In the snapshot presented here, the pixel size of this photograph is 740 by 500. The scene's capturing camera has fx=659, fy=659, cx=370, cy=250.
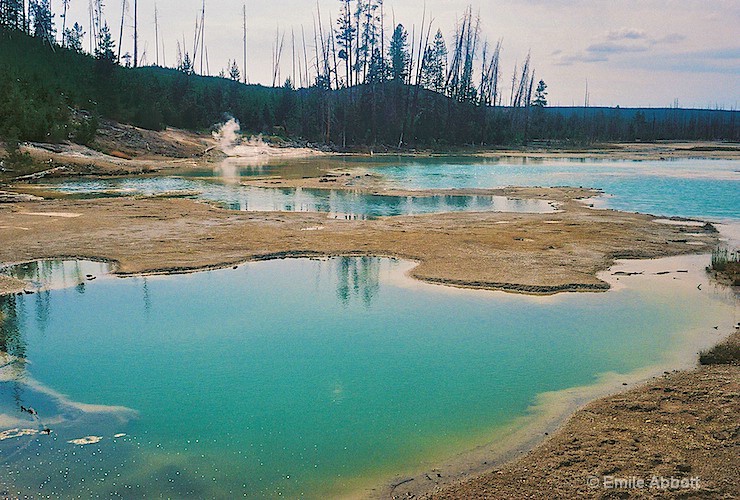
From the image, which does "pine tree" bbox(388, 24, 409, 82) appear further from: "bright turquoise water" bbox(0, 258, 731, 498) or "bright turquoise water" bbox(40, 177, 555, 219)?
"bright turquoise water" bbox(0, 258, 731, 498)

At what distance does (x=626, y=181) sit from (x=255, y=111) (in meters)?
36.2

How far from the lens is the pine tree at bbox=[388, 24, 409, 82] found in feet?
222

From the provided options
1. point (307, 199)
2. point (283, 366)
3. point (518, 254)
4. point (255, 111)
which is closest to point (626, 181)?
point (307, 199)

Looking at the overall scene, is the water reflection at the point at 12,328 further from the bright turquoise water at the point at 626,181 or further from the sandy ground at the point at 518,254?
the bright turquoise water at the point at 626,181

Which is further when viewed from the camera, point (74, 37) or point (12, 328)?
point (74, 37)

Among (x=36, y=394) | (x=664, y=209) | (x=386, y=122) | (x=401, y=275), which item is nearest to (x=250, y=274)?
(x=401, y=275)

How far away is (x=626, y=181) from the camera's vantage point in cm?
2811

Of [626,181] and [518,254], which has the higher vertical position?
[626,181]

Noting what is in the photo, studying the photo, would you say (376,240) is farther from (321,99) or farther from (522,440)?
(321,99)

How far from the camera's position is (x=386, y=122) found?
5947 centimetres

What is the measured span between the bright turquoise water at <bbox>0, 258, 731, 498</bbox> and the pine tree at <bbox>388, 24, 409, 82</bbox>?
59575mm

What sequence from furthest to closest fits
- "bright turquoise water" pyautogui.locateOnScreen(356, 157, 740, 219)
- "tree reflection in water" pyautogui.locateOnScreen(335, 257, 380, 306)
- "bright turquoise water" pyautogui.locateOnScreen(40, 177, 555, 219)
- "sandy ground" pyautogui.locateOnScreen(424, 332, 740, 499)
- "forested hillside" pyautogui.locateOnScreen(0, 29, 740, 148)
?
"forested hillside" pyautogui.locateOnScreen(0, 29, 740, 148)
"bright turquoise water" pyautogui.locateOnScreen(356, 157, 740, 219)
"bright turquoise water" pyautogui.locateOnScreen(40, 177, 555, 219)
"tree reflection in water" pyautogui.locateOnScreen(335, 257, 380, 306)
"sandy ground" pyautogui.locateOnScreen(424, 332, 740, 499)

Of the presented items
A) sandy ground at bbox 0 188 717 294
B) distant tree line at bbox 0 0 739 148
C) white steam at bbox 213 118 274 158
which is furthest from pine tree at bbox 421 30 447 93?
sandy ground at bbox 0 188 717 294

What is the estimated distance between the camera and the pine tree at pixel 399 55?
67.6m
